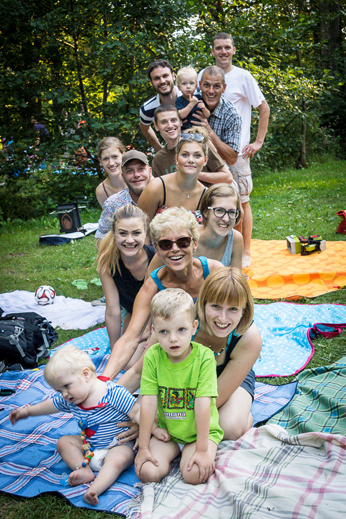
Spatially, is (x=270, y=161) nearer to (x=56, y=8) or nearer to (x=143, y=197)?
(x=56, y=8)

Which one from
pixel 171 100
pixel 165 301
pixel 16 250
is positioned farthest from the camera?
pixel 16 250

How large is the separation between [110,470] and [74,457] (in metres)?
0.24

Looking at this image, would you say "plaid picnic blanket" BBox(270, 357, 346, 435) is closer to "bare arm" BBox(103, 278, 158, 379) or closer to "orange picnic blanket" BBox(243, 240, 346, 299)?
"bare arm" BBox(103, 278, 158, 379)

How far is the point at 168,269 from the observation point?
260cm

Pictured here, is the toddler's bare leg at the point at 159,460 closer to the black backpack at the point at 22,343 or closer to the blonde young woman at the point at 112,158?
the black backpack at the point at 22,343

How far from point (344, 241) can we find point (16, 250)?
17.1 ft

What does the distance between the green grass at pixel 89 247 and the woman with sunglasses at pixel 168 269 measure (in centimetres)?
80

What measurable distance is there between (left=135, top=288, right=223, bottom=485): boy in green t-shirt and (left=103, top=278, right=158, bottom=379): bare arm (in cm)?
38

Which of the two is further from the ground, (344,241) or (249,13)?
(249,13)

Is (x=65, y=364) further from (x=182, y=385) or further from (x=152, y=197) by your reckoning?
(x=152, y=197)

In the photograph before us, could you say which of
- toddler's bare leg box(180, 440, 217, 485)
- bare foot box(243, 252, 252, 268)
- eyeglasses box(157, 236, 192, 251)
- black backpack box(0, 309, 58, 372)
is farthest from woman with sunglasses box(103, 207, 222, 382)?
bare foot box(243, 252, 252, 268)

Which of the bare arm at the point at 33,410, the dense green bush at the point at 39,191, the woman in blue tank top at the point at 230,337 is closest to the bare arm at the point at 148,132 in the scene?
the woman in blue tank top at the point at 230,337

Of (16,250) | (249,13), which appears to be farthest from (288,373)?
(249,13)

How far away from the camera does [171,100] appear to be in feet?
14.6
